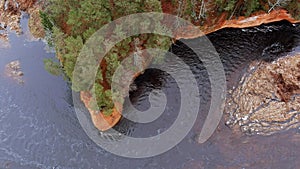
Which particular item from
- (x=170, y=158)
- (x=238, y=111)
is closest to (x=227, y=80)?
(x=238, y=111)

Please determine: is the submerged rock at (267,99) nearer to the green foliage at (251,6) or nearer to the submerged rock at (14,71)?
the green foliage at (251,6)

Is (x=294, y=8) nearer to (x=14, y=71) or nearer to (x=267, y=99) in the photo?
(x=267, y=99)

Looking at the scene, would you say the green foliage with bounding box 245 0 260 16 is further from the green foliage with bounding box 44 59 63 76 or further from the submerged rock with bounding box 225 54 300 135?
the green foliage with bounding box 44 59 63 76

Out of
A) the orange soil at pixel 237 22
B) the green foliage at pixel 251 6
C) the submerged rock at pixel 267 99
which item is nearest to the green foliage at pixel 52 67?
the orange soil at pixel 237 22

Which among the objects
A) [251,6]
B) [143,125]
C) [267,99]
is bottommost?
[143,125]

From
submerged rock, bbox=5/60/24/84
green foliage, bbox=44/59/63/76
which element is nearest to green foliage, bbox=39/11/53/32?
green foliage, bbox=44/59/63/76

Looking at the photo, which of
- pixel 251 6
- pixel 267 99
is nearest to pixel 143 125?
pixel 267 99

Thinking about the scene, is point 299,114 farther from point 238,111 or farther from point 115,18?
point 115,18
